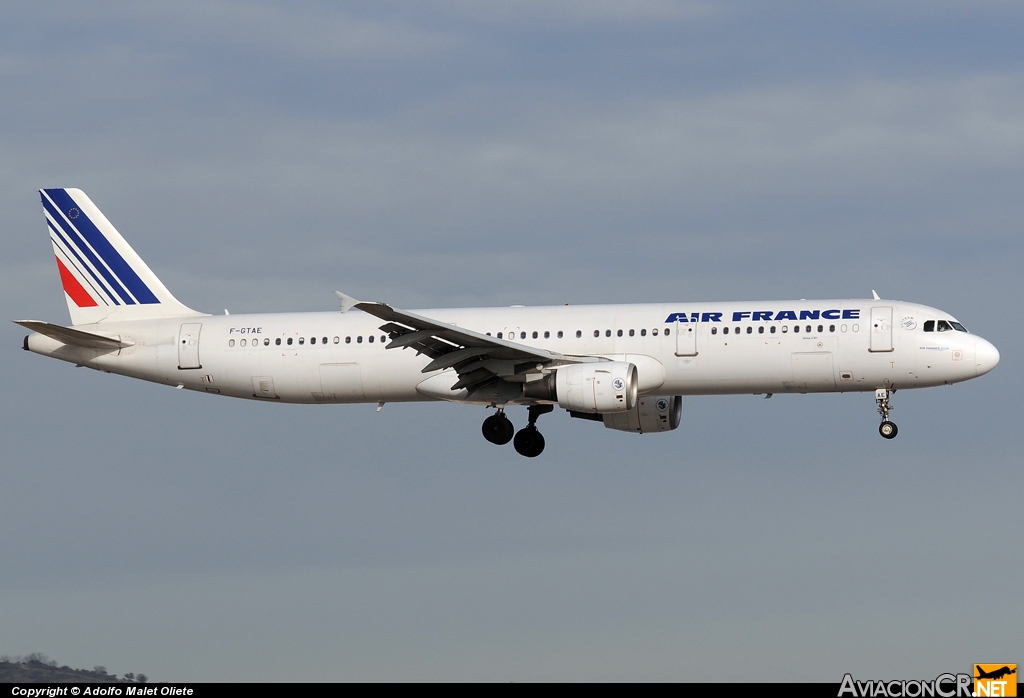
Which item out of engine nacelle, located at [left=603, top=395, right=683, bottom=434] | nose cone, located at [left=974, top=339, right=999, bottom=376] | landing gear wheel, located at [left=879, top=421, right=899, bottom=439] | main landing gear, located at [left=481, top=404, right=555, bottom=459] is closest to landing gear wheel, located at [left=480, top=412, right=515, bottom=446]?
main landing gear, located at [left=481, top=404, right=555, bottom=459]

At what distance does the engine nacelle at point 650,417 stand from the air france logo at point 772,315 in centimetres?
514

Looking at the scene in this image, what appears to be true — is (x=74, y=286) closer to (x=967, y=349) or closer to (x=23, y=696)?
(x=23, y=696)

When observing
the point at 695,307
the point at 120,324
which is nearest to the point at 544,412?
the point at 695,307

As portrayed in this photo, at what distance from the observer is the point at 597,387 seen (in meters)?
49.8

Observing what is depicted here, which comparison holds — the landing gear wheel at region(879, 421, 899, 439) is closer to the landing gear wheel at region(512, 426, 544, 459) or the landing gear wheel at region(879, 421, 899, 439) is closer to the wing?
the wing

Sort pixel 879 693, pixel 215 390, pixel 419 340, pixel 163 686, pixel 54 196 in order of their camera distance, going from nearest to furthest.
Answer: pixel 879 693 < pixel 163 686 < pixel 419 340 < pixel 215 390 < pixel 54 196

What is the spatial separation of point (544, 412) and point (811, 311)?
10430mm

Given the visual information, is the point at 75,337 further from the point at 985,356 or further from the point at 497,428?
the point at 985,356

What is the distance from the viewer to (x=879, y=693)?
108 feet

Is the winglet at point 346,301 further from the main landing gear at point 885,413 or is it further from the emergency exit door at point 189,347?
the main landing gear at point 885,413

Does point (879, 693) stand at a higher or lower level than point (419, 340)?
lower

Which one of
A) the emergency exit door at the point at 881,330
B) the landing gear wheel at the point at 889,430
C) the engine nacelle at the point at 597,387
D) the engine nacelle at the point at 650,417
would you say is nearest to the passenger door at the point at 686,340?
the engine nacelle at the point at 597,387

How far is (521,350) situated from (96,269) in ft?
59.1

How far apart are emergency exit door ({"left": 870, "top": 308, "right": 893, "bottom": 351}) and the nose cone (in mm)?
2772
